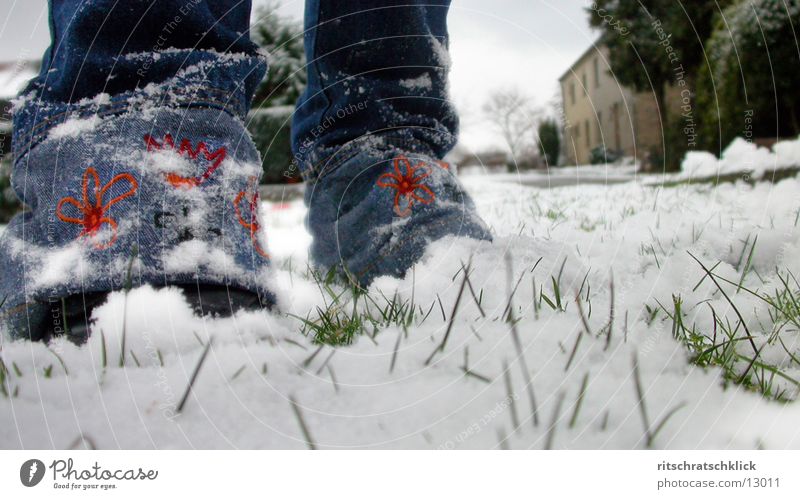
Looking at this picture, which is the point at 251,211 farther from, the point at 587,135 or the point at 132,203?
the point at 587,135

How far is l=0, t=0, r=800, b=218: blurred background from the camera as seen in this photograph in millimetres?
900

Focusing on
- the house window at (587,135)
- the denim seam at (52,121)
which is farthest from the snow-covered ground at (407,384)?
the house window at (587,135)

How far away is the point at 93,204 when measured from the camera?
58cm

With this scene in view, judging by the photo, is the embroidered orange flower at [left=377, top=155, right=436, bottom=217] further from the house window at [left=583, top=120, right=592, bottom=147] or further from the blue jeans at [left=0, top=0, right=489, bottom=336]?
the house window at [left=583, top=120, right=592, bottom=147]

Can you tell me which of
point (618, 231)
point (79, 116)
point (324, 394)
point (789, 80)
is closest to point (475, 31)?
point (618, 231)

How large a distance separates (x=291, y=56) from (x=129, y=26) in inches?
136

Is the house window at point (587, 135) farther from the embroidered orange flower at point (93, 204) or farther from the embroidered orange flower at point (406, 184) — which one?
the embroidered orange flower at point (93, 204)

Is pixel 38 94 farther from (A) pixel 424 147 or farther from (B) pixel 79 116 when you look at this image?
(A) pixel 424 147

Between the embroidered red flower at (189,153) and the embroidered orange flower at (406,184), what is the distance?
0.95 ft

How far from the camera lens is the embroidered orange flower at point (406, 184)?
2.77 ft

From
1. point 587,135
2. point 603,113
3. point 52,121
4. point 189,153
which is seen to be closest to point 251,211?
point 189,153

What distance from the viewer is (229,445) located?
362 millimetres

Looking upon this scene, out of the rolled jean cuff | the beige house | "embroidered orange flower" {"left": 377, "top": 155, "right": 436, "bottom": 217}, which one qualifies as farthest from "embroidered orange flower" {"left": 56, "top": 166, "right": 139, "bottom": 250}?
the beige house

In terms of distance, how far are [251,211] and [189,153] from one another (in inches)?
3.8
